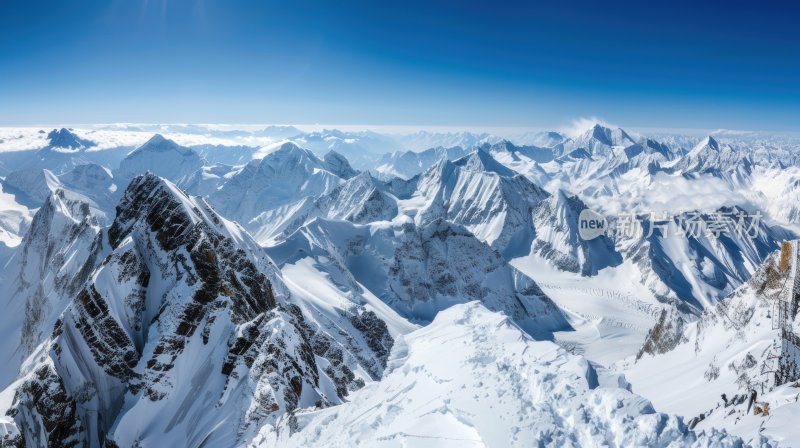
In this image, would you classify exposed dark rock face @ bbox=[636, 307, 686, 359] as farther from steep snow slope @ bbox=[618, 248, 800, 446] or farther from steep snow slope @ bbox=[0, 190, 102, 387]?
steep snow slope @ bbox=[0, 190, 102, 387]

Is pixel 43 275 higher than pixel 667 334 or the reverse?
the reverse

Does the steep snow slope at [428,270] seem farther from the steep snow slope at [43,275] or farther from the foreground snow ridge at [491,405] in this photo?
the foreground snow ridge at [491,405]

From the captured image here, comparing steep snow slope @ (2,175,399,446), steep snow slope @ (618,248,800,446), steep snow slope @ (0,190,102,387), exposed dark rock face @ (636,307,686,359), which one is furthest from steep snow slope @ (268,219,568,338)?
steep snow slope @ (618,248,800,446)

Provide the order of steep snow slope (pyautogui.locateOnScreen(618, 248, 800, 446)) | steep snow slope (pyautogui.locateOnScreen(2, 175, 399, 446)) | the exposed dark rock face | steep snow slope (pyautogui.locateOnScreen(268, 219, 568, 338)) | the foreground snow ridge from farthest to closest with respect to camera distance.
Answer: steep snow slope (pyautogui.locateOnScreen(268, 219, 568, 338)), the exposed dark rock face, steep snow slope (pyautogui.locateOnScreen(2, 175, 399, 446)), steep snow slope (pyautogui.locateOnScreen(618, 248, 800, 446)), the foreground snow ridge

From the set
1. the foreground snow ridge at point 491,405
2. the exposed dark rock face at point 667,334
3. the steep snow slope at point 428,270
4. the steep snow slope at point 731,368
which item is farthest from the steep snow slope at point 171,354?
the steep snow slope at point 428,270

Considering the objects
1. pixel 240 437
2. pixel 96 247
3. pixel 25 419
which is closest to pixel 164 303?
pixel 25 419

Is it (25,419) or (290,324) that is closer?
(25,419)

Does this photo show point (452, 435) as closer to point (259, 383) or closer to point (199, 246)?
point (259, 383)

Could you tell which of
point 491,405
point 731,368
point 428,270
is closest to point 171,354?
point 491,405

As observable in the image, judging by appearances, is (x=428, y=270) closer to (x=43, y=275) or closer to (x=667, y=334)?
(x=667, y=334)
